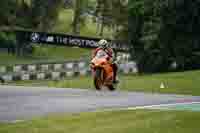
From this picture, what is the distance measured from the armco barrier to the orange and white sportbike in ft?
60.4

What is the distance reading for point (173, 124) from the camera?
356 inches

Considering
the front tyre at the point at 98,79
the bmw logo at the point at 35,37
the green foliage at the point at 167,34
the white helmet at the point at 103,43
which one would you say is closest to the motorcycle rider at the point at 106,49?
the white helmet at the point at 103,43

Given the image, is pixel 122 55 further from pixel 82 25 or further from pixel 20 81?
pixel 82 25

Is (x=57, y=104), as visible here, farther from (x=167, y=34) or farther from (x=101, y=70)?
(x=167, y=34)

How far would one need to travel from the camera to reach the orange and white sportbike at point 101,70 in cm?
1908

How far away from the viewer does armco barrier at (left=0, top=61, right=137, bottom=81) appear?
38.0 metres

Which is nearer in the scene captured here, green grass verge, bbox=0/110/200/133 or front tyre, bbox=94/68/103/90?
green grass verge, bbox=0/110/200/133

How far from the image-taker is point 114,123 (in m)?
9.38

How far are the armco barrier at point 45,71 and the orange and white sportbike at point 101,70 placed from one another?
18.4 meters

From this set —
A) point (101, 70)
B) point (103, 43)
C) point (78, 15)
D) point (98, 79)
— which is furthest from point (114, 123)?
point (78, 15)

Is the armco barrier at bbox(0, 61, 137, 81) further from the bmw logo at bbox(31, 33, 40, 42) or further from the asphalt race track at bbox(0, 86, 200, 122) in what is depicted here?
the asphalt race track at bbox(0, 86, 200, 122)

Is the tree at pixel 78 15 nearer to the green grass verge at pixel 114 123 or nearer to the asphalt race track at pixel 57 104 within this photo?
the asphalt race track at pixel 57 104

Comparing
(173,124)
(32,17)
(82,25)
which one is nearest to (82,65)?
(32,17)

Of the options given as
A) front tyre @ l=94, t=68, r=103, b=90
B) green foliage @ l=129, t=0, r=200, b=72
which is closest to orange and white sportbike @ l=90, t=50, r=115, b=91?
front tyre @ l=94, t=68, r=103, b=90
